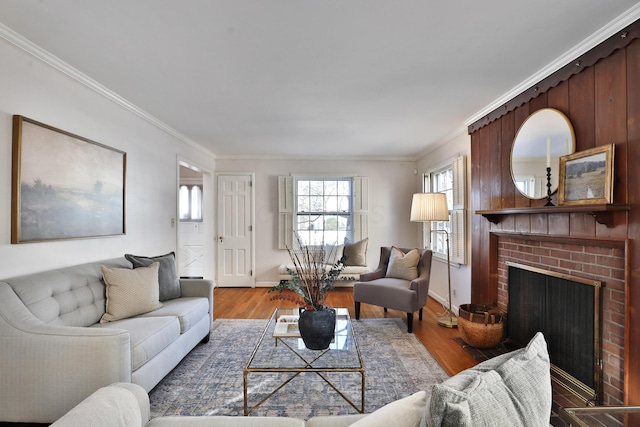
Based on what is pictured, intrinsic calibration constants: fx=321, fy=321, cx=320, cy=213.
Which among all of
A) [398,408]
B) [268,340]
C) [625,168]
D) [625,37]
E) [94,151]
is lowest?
[268,340]

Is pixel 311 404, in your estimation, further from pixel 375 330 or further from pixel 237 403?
pixel 375 330

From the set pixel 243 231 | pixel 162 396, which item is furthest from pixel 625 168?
pixel 243 231

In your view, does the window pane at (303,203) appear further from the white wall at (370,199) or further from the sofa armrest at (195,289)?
the sofa armrest at (195,289)

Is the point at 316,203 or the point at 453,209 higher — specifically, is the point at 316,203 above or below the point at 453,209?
above

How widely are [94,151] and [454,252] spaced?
13.1 feet

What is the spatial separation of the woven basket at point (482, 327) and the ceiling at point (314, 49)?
6.55ft

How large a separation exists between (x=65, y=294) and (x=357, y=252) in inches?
158

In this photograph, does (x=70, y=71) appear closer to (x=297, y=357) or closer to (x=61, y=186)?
(x=61, y=186)

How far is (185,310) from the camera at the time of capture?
2.69 metres

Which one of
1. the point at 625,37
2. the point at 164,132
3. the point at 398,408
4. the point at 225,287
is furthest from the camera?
the point at 225,287

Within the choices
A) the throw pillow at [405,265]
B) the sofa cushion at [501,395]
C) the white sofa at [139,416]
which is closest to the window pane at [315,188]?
the throw pillow at [405,265]

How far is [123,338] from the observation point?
5.90ft

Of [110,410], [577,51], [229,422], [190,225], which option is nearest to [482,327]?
[577,51]

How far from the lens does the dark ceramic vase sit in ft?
6.88
